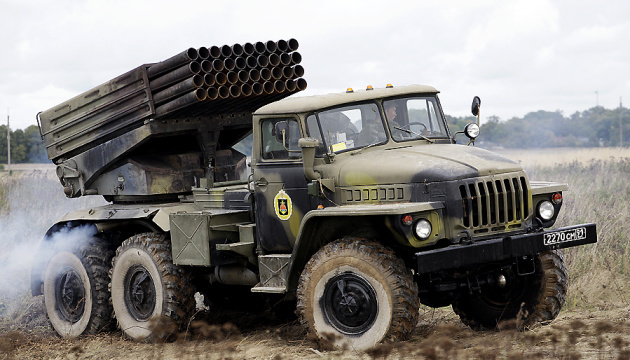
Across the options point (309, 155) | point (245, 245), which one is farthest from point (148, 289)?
point (309, 155)

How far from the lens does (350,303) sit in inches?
306

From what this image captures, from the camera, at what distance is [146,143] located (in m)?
10.5

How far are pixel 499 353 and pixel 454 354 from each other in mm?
565

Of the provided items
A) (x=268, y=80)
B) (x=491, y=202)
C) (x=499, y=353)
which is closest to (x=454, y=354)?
(x=499, y=353)

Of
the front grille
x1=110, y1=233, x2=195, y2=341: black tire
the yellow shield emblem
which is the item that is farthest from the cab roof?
x1=110, y1=233, x2=195, y2=341: black tire

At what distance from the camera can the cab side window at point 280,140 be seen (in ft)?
28.4

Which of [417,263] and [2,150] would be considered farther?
[2,150]

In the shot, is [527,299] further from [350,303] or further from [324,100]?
[324,100]

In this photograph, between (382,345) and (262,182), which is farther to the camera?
(262,182)

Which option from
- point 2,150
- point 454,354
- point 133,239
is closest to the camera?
point 454,354

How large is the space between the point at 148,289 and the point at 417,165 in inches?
152

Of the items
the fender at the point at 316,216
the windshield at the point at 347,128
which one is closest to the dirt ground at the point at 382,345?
the fender at the point at 316,216

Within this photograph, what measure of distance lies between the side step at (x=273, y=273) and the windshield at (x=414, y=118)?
5.49 ft

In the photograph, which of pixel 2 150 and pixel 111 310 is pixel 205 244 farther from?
pixel 2 150
